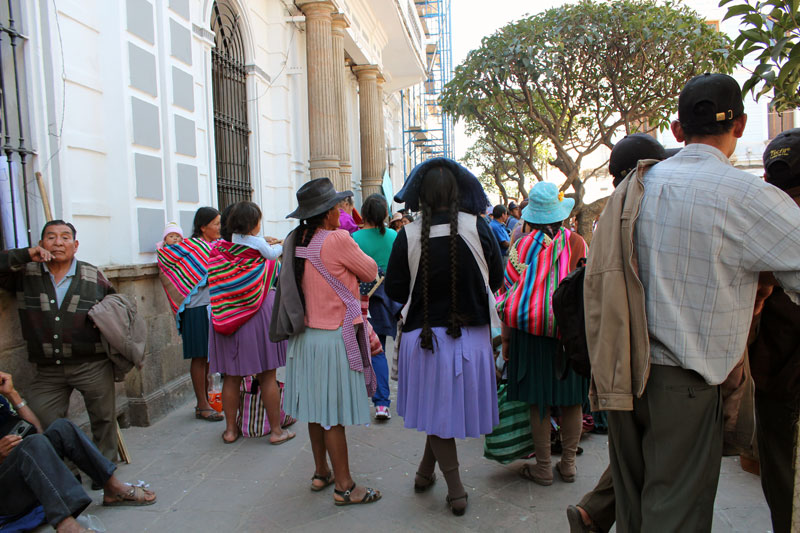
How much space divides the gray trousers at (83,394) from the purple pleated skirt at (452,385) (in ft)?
6.68

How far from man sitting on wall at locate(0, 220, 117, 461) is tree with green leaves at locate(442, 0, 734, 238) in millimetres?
8678

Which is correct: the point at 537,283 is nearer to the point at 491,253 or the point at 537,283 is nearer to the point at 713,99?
the point at 491,253

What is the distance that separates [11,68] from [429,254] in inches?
133

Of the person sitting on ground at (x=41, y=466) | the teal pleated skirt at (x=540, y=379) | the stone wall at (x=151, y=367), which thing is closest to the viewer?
the person sitting on ground at (x=41, y=466)

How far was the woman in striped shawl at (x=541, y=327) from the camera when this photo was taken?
3.60 m

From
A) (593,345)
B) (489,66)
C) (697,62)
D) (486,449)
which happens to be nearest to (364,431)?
(486,449)

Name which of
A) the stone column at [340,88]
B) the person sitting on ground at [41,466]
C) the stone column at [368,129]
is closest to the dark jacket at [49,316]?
the person sitting on ground at [41,466]

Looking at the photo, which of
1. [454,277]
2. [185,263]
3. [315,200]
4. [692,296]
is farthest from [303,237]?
[692,296]

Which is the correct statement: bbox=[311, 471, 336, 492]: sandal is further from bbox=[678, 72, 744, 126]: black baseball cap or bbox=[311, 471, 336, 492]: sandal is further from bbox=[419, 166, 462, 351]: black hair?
bbox=[678, 72, 744, 126]: black baseball cap

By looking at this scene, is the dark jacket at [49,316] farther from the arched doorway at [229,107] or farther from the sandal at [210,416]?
the arched doorway at [229,107]

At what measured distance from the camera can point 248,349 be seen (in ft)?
15.1

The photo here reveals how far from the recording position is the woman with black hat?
11.6ft

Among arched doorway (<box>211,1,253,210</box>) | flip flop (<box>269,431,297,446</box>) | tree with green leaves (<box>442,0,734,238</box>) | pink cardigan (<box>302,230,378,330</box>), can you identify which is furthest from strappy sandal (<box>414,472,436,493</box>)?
tree with green leaves (<box>442,0,734,238</box>)

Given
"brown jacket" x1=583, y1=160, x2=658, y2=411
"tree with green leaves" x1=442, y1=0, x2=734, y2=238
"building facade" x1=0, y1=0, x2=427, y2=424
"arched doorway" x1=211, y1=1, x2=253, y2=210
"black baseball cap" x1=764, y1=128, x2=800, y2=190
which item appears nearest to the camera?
"brown jacket" x1=583, y1=160, x2=658, y2=411
